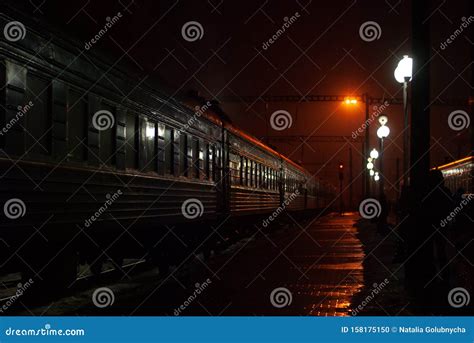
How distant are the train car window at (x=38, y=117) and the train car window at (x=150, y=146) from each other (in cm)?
333

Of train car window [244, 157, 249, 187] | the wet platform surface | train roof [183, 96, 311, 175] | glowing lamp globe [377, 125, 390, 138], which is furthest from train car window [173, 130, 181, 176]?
glowing lamp globe [377, 125, 390, 138]

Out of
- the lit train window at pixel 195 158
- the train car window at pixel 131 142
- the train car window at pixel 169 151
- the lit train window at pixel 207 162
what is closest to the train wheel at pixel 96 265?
the train car window at pixel 131 142

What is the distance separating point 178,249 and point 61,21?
6.27 metres

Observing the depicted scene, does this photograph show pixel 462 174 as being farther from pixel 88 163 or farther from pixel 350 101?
pixel 88 163

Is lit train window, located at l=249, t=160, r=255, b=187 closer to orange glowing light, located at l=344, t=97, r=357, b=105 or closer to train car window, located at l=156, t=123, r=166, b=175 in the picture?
orange glowing light, located at l=344, t=97, r=357, b=105

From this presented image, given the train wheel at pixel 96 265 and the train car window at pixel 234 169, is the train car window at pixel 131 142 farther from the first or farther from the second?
the train car window at pixel 234 169

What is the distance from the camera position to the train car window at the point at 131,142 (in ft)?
34.3

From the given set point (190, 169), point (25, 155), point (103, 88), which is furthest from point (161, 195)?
point (25, 155)

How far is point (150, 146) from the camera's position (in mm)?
11453

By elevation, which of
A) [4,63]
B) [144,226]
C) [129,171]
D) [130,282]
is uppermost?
[4,63]

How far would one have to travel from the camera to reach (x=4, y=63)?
23.1 ft

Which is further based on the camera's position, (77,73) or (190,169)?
(190,169)

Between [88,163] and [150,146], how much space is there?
98.7 inches
